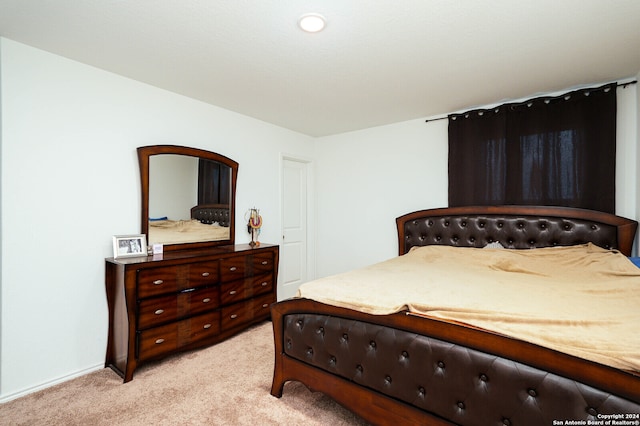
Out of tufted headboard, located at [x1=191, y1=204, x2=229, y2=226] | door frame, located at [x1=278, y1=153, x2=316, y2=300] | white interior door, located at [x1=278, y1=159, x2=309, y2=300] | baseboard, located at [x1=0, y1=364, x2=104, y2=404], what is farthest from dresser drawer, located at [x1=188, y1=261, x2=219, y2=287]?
door frame, located at [x1=278, y1=153, x2=316, y2=300]

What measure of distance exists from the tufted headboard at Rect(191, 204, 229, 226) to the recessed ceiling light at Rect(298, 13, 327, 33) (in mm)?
2107

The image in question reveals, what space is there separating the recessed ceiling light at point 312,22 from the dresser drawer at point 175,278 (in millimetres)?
2126

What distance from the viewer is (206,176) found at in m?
3.25

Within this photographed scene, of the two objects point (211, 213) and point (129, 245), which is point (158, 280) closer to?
point (129, 245)

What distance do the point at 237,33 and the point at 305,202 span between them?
2.96m

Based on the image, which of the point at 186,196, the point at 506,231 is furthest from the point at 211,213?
the point at 506,231

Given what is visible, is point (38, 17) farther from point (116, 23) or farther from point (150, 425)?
point (150, 425)

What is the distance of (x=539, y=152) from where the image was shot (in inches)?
118

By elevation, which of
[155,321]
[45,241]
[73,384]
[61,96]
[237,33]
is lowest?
[73,384]

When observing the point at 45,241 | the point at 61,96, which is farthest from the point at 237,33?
the point at 45,241

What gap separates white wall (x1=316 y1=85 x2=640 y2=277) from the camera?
3744 millimetres

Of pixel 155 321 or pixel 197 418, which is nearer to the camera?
pixel 197 418

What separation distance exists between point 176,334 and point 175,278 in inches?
19.1

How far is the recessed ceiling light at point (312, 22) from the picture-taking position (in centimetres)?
179
